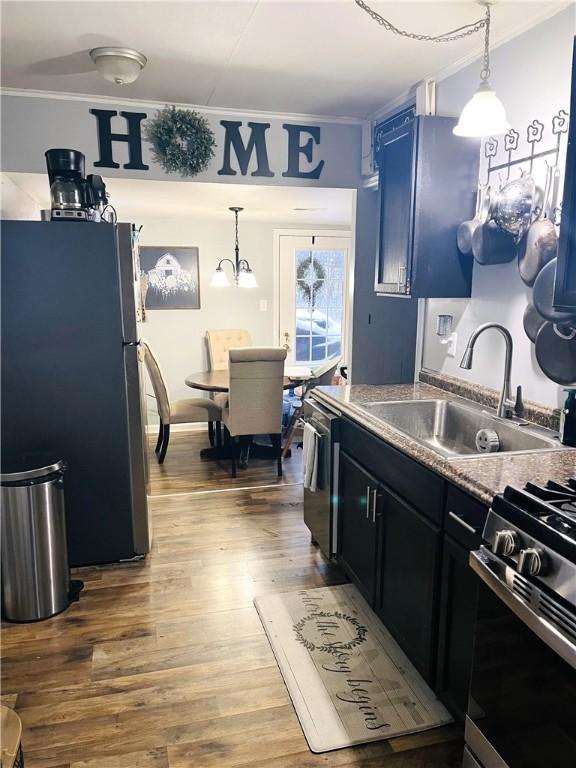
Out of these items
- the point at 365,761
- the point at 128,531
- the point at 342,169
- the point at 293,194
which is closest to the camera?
the point at 365,761

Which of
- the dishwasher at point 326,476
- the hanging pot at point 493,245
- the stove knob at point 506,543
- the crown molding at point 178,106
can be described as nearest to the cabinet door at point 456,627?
the stove knob at point 506,543

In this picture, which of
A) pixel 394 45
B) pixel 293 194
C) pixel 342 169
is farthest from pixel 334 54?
pixel 293 194

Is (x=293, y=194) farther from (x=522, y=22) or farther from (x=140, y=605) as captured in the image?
(x=140, y=605)

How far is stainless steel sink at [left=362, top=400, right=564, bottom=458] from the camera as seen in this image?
7.31 ft

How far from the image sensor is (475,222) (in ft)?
8.07

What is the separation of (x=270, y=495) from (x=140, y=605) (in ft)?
4.84

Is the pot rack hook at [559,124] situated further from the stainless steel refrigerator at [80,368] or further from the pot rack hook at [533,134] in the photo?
the stainless steel refrigerator at [80,368]

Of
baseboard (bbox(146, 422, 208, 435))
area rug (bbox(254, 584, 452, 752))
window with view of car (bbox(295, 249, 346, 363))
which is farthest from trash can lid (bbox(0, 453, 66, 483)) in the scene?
window with view of car (bbox(295, 249, 346, 363))

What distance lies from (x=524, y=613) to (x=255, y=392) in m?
3.10

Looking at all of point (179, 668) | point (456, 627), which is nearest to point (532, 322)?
point (456, 627)

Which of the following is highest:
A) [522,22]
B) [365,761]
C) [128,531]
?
[522,22]

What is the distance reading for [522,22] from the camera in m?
2.21

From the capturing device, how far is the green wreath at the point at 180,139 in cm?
321

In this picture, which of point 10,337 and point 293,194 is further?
point 293,194
